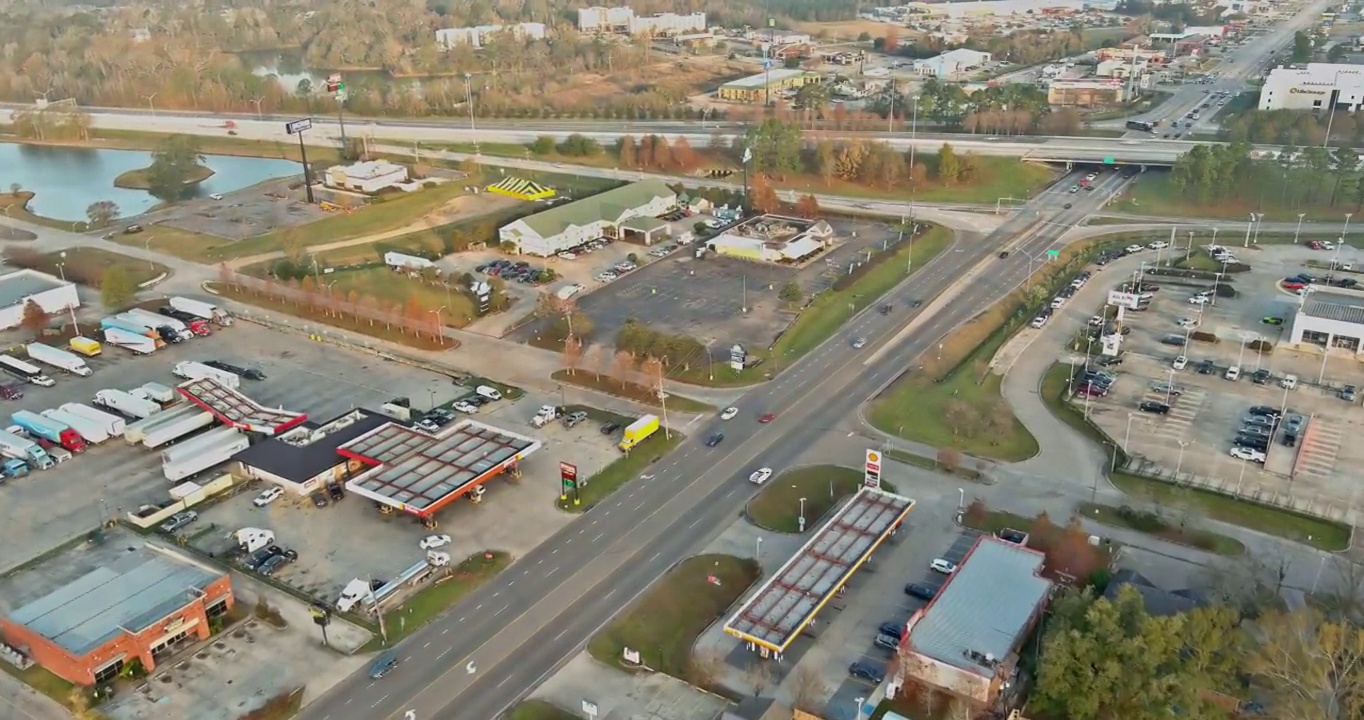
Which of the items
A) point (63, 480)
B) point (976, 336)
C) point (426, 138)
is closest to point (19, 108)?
point (426, 138)

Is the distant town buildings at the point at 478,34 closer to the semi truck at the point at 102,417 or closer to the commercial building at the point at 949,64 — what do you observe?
the commercial building at the point at 949,64

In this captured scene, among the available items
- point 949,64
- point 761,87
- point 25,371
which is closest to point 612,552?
point 25,371

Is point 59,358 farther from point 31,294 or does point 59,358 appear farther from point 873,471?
point 873,471

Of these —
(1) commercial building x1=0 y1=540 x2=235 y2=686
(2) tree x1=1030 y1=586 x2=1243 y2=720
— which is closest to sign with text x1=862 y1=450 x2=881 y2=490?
(2) tree x1=1030 y1=586 x2=1243 y2=720

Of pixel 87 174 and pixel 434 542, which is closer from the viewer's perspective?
pixel 434 542

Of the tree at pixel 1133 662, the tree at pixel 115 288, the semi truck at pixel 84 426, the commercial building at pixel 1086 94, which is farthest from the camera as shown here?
the commercial building at pixel 1086 94

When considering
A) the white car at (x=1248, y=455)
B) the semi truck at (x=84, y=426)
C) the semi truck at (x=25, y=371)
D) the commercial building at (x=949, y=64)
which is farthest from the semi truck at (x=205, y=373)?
the commercial building at (x=949, y=64)

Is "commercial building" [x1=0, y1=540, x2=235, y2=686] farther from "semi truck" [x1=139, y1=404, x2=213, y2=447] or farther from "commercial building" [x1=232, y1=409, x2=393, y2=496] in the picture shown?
"semi truck" [x1=139, y1=404, x2=213, y2=447]
